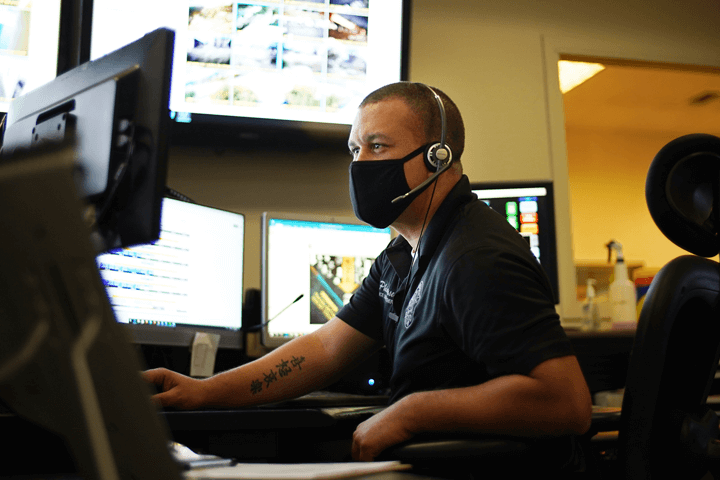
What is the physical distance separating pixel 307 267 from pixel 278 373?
0.55 m

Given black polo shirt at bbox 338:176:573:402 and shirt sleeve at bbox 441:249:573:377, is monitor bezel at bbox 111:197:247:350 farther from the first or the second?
shirt sleeve at bbox 441:249:573:377

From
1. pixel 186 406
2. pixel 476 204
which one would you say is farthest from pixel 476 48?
pixel 186 406

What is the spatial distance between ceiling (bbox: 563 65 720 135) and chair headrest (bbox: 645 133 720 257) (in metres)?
3.30

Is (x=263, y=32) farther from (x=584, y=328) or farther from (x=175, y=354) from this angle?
(x=584, y=328)

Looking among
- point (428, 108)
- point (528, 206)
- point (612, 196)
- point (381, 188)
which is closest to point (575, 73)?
point (612, 196)

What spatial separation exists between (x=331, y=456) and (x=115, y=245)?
45.0 inches

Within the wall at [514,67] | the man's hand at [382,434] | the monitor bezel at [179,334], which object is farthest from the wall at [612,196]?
the man's hand at [382,434]

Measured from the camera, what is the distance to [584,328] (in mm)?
2307

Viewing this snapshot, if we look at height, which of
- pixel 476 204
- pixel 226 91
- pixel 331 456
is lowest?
pixel 331 456

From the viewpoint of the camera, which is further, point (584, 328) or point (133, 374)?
point (584, 328)

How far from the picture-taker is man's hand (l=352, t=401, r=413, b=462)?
3.01 feet

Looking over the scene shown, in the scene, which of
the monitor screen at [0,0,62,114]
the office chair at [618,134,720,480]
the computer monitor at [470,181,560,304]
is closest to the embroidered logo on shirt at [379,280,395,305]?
the office chair at [618,134,720,480]

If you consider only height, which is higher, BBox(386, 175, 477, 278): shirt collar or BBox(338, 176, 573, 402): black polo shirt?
BBox(386, 175, 477, 278): shirt collar

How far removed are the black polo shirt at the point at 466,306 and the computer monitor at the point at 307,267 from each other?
511mm
